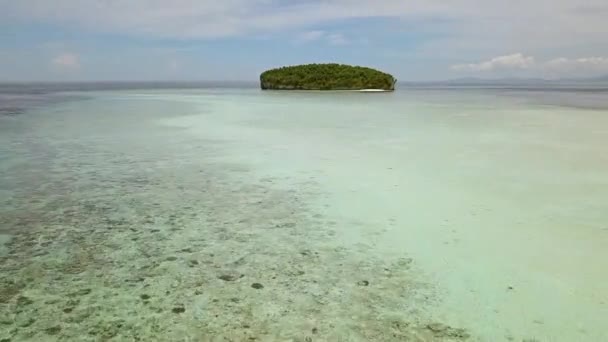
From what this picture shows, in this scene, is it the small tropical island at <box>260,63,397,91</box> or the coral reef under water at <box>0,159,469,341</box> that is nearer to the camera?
the coral reef under water at <box>0,159,469,341</box>

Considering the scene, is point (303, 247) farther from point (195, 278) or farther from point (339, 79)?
point (339, 79)

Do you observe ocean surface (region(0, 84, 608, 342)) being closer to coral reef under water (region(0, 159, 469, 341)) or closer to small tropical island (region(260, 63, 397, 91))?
coral reef under water (region(0, 159, 469, 341))

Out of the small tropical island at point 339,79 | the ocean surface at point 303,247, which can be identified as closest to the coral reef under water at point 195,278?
the ocean surface at point 303,247

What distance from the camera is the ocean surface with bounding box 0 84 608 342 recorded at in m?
2.49

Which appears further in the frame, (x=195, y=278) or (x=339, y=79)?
(x=339, y=79)

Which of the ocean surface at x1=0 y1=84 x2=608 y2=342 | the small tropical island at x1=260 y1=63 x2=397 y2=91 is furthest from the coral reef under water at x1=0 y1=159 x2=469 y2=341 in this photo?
the small tropical island at x1=260 y1=63 x2=397 y2=91

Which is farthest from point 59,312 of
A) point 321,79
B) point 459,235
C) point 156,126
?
point 321,79

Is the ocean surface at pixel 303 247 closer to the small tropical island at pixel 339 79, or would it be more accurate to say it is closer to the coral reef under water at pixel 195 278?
the coral reef under water at pixel 195 278

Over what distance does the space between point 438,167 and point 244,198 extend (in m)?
3.03

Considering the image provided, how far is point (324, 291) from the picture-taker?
284cm

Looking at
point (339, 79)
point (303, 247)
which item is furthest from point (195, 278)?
point (339, 79)

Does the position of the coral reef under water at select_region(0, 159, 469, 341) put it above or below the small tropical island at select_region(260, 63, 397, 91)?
below

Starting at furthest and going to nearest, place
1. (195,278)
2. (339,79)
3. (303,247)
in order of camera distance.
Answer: (339,79), (303,247), (195,278)

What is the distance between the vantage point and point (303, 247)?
11.9ft
